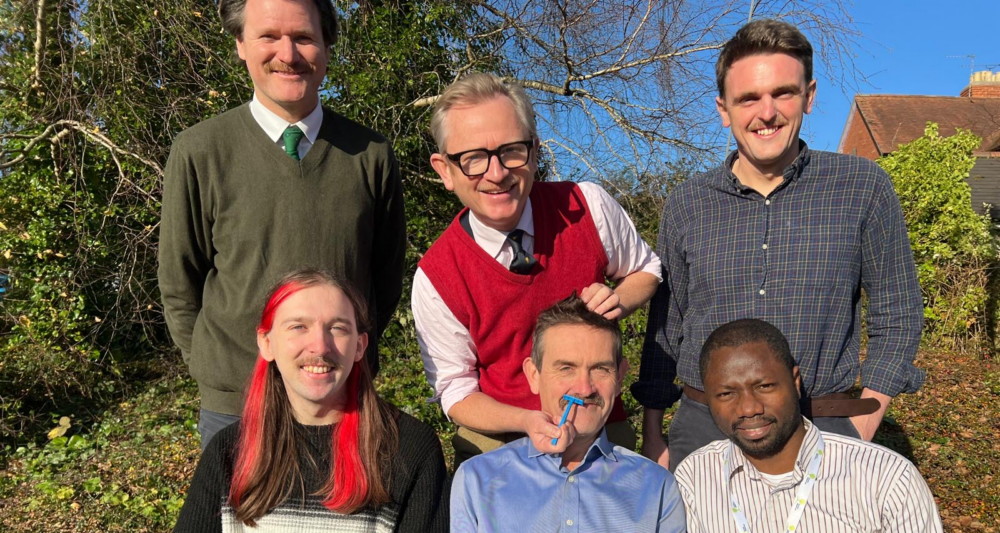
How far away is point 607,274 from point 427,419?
12.4 ft

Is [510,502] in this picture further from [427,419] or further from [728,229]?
[427,419]

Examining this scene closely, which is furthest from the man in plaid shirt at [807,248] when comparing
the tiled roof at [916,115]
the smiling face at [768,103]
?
the tiled roof at [916,115]

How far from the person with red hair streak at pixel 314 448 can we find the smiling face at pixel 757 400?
95cm

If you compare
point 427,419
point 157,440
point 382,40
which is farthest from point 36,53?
point 427,419

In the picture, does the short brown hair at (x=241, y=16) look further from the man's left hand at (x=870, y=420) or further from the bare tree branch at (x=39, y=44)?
the bare tree branch at (x=39, y=44)

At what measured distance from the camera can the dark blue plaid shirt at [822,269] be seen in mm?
2291

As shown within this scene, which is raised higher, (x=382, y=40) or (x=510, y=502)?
(x=382, y=40)

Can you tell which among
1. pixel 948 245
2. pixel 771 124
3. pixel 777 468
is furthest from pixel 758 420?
pixel 948 245

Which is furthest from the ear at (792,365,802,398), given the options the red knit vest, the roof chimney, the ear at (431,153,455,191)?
the roof chimney

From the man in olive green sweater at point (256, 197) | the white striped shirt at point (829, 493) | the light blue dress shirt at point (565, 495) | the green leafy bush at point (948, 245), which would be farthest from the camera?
the green leafy bush at point (948, 245)

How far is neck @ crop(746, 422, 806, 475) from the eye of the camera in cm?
217

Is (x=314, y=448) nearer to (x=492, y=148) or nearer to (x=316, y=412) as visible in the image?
(x=316, y=412)

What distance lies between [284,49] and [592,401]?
1.53 m

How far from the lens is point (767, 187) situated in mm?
2408
